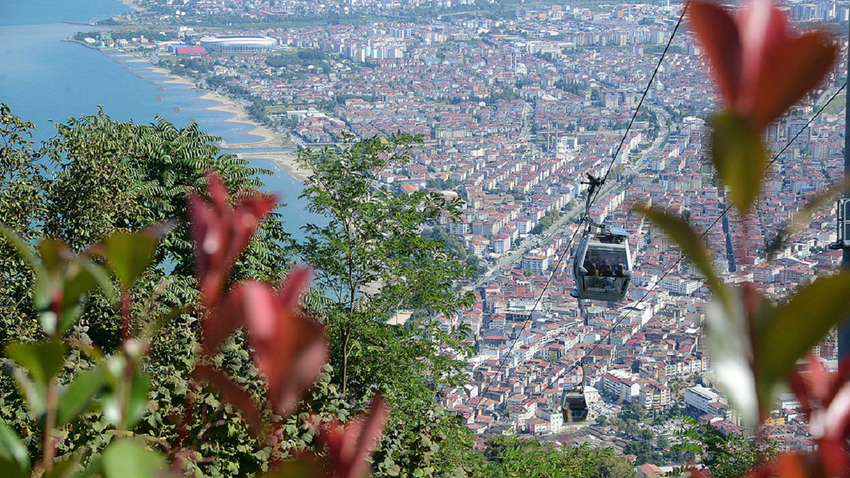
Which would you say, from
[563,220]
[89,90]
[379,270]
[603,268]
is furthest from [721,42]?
[89,90]

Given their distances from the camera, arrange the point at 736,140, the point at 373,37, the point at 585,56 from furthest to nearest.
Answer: the point at 373,37, the point at 585,56, the point at 736,140

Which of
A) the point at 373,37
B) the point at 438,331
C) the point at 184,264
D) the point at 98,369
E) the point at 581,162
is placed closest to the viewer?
the point at 98,369

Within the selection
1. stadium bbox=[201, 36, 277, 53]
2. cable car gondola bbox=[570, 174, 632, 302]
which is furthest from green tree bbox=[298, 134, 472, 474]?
stadium bbox=[201, 36, 277, 53]

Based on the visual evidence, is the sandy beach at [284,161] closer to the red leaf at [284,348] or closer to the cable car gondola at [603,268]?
the cable car gondola at [603,268]

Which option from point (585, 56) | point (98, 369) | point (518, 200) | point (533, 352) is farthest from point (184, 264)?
point (585, 56)

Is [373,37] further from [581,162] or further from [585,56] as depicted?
[581,162]

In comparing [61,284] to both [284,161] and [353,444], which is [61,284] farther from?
[284,161]

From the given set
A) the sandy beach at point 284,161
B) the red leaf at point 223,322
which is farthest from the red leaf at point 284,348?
the sandy beach at point 284,161
